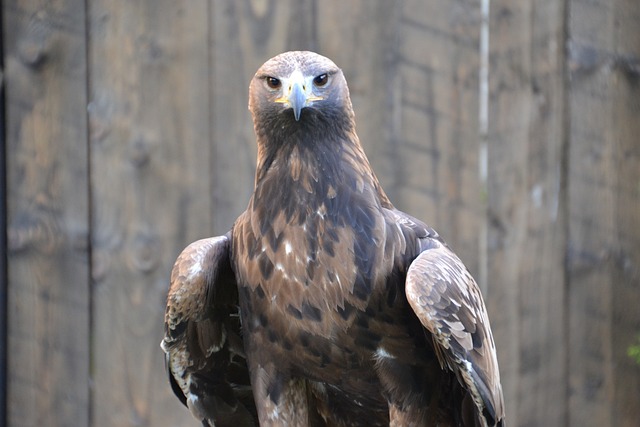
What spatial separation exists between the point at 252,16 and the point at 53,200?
1.18 meters

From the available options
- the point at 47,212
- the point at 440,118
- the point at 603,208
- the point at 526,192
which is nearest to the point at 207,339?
the point at 47,212

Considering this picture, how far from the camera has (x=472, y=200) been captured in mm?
4586

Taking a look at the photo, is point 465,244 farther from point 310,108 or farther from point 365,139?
point 310,108

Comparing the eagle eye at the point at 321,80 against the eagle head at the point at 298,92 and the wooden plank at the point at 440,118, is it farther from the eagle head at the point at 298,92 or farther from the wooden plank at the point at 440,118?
the wooden plank at the point at 440,118

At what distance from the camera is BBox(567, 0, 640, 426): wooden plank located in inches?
183

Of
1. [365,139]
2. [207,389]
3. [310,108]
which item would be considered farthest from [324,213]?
[365,139]

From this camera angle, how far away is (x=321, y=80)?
3115 millimetres

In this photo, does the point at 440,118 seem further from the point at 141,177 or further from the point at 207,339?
the point at 207,339

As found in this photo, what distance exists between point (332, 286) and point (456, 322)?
0.38 meters

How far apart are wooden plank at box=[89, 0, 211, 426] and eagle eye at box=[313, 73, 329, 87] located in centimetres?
142

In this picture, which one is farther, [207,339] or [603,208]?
[603,208]

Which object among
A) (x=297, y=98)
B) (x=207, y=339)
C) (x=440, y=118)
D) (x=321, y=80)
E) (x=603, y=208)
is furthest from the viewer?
(x=603, y=208)

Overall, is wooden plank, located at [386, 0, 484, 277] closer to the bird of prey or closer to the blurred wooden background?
the blurred wooden background

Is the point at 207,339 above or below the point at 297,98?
below
